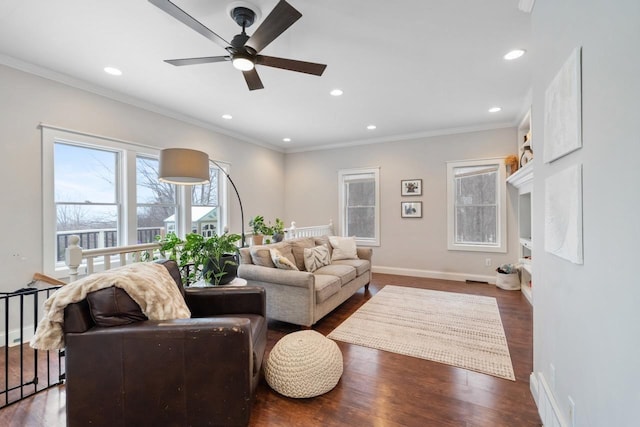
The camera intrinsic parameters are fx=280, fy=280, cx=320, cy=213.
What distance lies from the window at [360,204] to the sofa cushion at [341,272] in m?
2.16

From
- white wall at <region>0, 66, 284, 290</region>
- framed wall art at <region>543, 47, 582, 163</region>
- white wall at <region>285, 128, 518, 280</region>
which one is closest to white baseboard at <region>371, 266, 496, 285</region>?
white wall at <region>285, 128, 518, 280</region>

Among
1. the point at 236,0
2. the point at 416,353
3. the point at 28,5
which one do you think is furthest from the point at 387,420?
the point at 28,5

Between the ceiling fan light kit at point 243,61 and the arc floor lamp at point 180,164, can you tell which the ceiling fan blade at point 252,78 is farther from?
the arc floor lamp at point 180,164

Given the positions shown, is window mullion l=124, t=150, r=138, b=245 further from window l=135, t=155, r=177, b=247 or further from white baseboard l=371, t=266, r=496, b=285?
white baseboard l=371, t=266, r=496, b=285

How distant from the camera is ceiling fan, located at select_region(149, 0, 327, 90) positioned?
173cm

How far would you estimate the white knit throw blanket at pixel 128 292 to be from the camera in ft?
4.76

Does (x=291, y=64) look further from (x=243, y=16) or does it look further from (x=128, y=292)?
(x=128, y=292)

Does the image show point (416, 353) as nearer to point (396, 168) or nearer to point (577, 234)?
point (577, 234)

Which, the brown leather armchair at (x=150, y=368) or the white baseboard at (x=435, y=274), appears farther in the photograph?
the white baseboard at (x=435, y=274)

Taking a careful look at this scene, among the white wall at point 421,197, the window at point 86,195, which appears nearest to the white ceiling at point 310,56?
the white wall at point 421,197

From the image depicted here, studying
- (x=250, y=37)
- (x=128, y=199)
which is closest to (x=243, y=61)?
(x=250, y=37)

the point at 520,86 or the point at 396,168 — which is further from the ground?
the point at 520,86

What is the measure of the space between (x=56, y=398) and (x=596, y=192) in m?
3.33

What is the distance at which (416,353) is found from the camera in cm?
252
